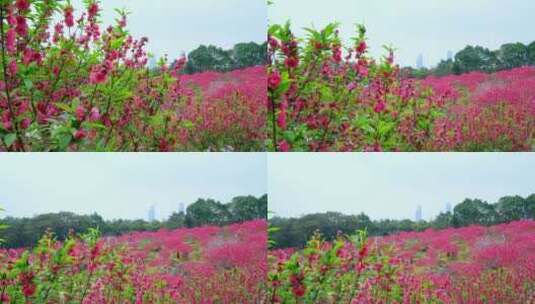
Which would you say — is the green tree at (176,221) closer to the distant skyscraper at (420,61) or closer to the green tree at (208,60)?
the green tree at (208,60)

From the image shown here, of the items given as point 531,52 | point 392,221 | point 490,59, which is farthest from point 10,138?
point 531,52

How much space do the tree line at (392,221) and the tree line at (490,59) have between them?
0.70m

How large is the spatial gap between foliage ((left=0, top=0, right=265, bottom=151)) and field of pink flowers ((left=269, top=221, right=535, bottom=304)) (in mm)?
667

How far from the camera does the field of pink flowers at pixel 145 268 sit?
312 cm

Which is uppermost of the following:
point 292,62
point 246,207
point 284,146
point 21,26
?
point 21,26

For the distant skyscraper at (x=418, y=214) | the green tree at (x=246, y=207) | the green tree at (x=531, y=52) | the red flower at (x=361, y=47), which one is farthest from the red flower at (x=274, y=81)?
the green tree at (x=531, y=52)

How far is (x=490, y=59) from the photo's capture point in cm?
356

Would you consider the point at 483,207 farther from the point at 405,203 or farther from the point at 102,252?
the point at 102,252

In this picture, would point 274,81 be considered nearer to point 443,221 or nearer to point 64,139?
point 64,139

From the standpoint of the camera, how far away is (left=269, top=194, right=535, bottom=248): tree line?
3.35 m

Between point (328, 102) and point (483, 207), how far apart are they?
3.38ft

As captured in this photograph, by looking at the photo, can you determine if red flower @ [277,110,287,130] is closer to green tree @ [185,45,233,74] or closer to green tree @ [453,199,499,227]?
green tree @ [185,45,233,74]

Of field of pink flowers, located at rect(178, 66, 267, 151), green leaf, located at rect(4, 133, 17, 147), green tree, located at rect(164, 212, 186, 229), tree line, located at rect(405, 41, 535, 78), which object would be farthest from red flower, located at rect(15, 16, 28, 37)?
tree line, located at rect(405, 41, 535, 78)

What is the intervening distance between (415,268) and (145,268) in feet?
4.58
